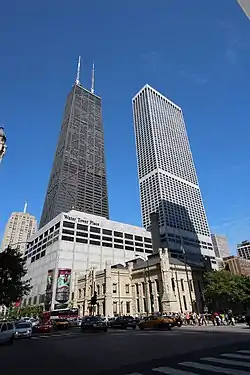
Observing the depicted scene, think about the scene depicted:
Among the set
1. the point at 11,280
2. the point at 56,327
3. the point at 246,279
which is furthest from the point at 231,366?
the point at 246,279

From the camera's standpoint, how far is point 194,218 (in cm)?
18138

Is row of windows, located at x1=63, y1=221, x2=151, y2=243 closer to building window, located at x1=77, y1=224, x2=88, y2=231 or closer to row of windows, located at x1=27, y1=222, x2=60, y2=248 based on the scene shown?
building window, located at x1=77, y1=224, x2=88, y2=231

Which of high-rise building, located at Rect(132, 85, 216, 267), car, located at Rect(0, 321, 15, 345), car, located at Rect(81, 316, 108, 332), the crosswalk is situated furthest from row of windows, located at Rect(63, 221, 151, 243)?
the crosswalk

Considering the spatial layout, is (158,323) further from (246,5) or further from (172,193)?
(172,193)

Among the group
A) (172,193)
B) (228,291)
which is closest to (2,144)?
(228,291)

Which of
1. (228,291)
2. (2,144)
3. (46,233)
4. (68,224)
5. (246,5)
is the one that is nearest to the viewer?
(246,5)

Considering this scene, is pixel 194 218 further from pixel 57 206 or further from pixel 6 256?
pixel 6 256

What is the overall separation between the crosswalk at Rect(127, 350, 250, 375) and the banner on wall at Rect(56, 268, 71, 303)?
8930 cm

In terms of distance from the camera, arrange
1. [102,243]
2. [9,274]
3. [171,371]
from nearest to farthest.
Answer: [171,371] < [9,274] < [102,243]

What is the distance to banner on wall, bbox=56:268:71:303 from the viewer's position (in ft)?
296

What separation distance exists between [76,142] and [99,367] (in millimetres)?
178838

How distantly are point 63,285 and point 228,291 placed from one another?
2366 inches

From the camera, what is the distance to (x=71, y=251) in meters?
104

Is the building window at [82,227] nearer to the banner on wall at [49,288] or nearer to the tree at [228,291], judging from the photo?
the banner on wall at [49,288]
